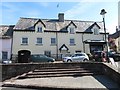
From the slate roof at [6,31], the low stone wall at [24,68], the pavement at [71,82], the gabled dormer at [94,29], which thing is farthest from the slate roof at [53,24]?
the pavement at [71,82]

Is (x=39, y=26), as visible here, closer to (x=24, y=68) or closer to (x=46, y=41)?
(x=46, y=41)

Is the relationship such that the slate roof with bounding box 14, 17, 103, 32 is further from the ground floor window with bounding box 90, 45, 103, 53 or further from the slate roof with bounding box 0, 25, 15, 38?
the ground floor window with bounding box 90, 45, 103, 53

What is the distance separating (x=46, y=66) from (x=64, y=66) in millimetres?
1524

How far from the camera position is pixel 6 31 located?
41.2 meters

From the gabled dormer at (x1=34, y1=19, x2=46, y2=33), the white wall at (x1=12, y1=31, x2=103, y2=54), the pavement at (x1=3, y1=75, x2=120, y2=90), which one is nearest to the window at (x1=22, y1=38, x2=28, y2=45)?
the white wall at (x1=12, y1=31, x2=103, y2=54)

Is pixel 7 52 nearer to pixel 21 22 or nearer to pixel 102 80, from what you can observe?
pixel 21 22

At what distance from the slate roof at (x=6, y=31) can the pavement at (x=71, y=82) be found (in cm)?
2503

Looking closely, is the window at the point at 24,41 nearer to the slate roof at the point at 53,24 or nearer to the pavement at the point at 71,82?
the slate roof at the point at 53,24

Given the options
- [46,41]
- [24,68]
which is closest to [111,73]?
[24,68]

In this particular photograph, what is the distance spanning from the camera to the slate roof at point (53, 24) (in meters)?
40.9

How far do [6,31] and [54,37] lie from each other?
8.88 metres

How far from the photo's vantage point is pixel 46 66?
1870 cm

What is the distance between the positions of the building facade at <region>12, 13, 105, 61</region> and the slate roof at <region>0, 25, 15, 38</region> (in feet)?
4.69

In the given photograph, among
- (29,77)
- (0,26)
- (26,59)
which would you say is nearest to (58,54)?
(0,26)
